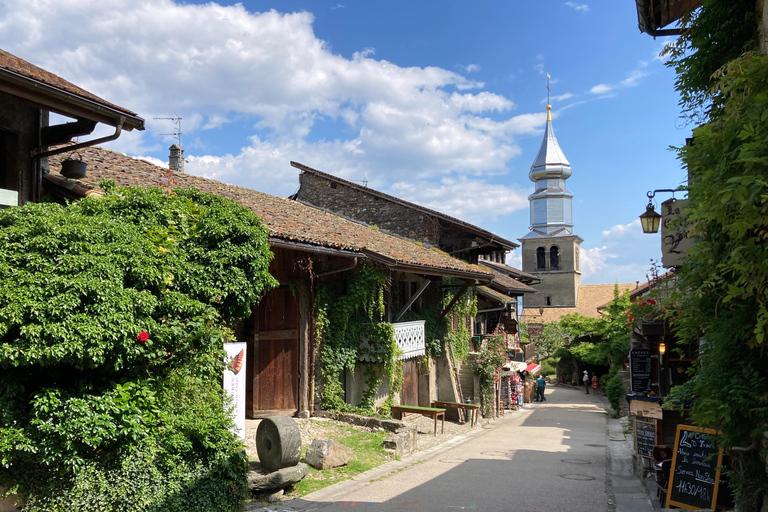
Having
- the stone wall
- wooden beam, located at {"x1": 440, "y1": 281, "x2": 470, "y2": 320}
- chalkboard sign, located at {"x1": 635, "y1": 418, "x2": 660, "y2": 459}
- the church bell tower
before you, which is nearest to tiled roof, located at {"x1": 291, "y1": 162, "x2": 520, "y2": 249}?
the stone wall

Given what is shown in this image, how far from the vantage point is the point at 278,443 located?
26.6ft

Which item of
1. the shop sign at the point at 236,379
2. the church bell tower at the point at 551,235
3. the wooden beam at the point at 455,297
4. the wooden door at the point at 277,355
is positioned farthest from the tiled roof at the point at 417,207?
the church bell tower at the point at 551,235

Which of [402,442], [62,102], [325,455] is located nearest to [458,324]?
[402,442]

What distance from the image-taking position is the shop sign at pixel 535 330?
1743 inches

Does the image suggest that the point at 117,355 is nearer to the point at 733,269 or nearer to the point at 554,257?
the point at 733,269

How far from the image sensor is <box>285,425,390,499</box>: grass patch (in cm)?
842

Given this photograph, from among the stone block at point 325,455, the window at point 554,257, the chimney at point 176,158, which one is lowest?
the stone block at point 325,455

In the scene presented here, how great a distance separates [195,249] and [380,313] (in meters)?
7.32

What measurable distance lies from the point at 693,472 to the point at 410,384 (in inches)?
404

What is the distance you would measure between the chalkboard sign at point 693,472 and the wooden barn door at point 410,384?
9.40 meters

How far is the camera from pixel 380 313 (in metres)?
14.7

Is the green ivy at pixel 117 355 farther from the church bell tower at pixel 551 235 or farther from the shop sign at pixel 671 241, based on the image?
the church bell tower at pixel 551 235

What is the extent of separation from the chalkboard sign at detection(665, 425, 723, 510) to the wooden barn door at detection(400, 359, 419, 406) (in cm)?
940

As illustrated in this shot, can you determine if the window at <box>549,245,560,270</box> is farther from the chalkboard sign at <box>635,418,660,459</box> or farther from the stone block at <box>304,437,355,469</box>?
the stone block at <box>304,437,355,469</box>
